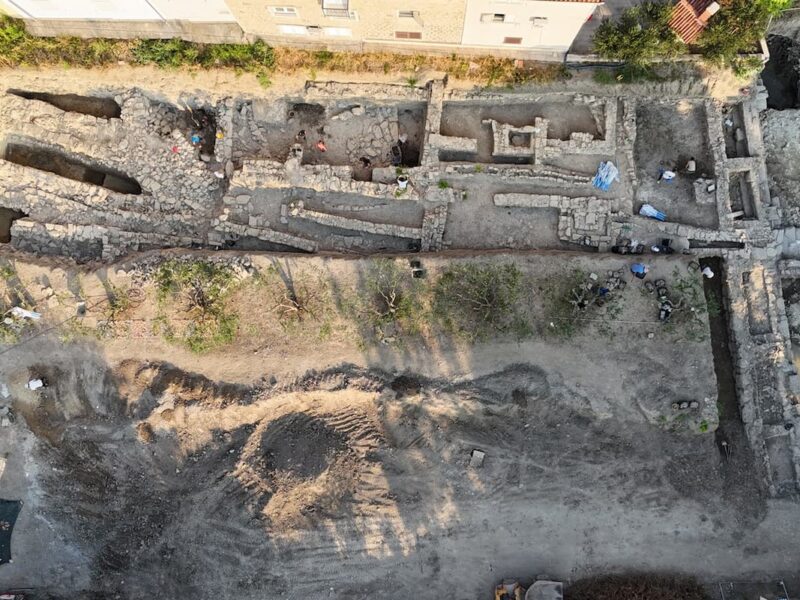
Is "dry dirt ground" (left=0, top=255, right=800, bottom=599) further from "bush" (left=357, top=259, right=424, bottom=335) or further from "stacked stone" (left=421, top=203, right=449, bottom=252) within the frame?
"stacked stone" (left=421, top=203, right=449, bottom=252)

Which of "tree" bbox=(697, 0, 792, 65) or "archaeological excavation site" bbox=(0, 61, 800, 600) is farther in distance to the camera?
"archaeological excavation site" bbox=(0, 61, 800, 600)

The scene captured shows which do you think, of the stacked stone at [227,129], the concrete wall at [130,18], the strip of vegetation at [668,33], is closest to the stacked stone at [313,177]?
the stacked stone at [227,129]

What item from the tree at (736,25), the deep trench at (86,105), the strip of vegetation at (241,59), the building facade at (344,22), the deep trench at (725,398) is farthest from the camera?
the deep trench at (86,105)

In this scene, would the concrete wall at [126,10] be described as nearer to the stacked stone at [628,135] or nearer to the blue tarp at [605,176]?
the blue tarp at [605,176]

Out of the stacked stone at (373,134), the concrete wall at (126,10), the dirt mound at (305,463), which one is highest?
the concrete wall at (126,10)

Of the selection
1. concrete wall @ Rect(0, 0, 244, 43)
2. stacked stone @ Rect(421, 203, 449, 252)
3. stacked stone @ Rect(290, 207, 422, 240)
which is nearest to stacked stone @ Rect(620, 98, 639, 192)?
stacked stone @ Rect(421, 203, 449, 252)

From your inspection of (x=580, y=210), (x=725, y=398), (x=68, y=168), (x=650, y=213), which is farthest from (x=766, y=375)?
(x=68, y=168)
